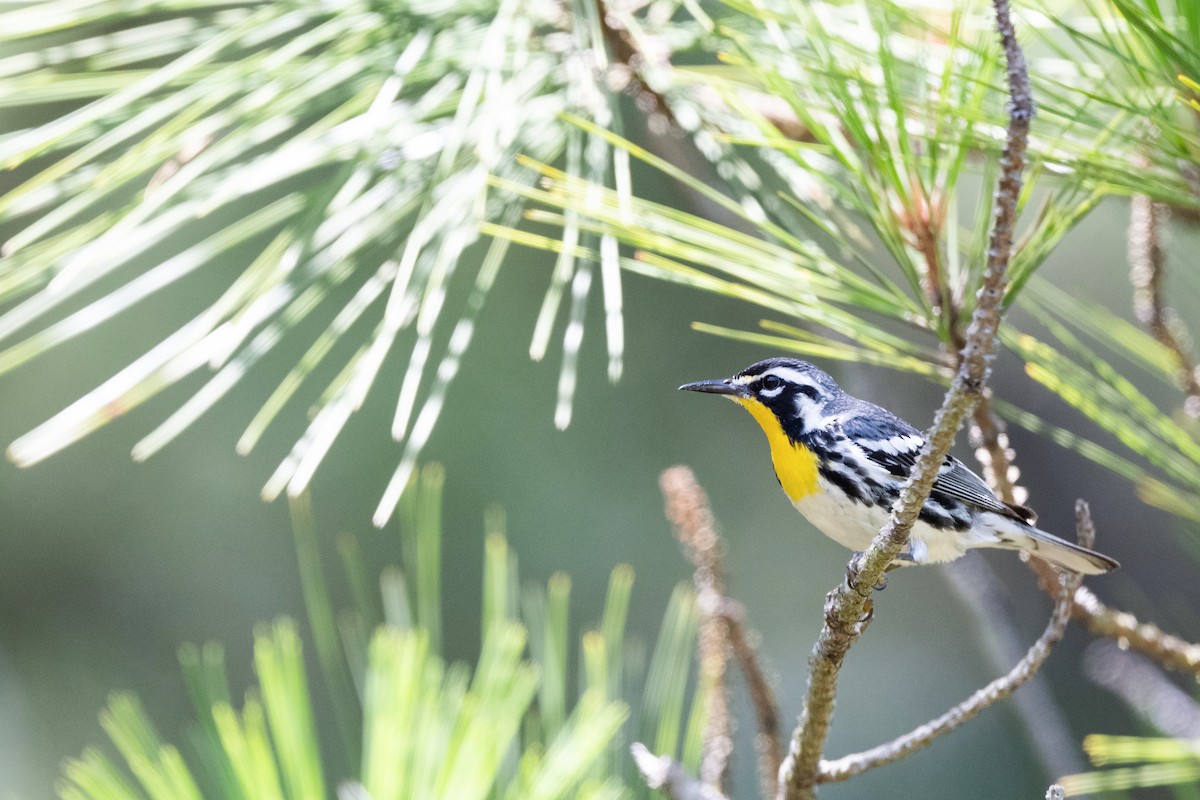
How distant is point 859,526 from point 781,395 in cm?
23

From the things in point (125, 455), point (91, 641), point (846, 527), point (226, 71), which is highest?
point (226, 71)

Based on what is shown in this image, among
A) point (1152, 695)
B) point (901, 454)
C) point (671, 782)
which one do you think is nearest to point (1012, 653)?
point (1152, 695)

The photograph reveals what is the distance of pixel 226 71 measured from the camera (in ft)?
3.70

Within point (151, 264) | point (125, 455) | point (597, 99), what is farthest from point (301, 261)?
point (125, 455)

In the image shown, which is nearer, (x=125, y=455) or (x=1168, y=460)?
(x=1168, y=460)

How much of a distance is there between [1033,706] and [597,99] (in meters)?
0.97

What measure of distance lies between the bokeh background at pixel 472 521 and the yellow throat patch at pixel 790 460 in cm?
147

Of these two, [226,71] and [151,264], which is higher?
[226,71]

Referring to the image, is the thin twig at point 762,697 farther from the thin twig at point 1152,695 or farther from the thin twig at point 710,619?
the thin twig at point 1152,695

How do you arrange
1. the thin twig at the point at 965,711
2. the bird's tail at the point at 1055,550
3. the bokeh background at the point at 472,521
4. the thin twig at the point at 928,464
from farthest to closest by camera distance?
the bokeh background at the point at 472,521, the bird's tail at the point at 1055,550, the thin twig at the point at 965,711, the thin twig at the point at 928,464

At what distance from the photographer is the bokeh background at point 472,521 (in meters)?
3.31

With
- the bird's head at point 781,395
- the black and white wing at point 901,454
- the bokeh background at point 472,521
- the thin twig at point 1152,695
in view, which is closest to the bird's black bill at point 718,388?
the bird's head at point 781,395

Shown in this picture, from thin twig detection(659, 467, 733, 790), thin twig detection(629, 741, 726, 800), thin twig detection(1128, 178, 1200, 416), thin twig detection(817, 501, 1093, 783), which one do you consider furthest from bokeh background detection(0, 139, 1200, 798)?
thin twig detection(629, 741, 726, 800)

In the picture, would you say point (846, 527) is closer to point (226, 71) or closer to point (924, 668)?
point (226, 71)
